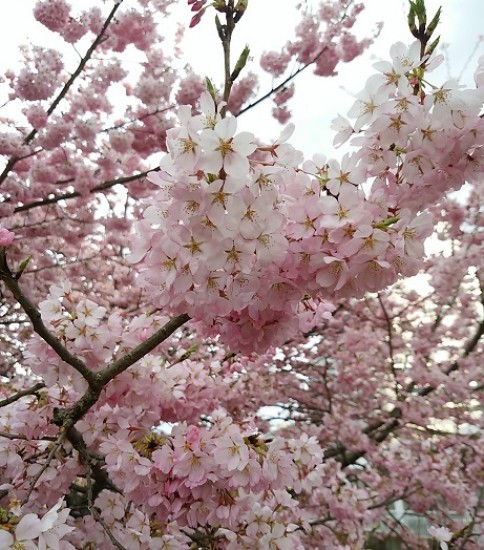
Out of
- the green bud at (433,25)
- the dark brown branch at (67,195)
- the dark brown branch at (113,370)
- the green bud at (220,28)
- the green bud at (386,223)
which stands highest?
the dark brown branch at (67,195)

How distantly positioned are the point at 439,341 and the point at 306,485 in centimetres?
376

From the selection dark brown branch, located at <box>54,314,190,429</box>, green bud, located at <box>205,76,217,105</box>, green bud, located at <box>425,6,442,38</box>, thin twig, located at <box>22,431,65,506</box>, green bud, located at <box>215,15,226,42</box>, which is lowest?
thin twig, located at <box>22,431,65,506</box>

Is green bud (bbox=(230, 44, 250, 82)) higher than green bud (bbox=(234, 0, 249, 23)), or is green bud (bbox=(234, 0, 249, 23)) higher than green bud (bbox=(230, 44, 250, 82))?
green bud (bbox=(234, 0, 249, 23))

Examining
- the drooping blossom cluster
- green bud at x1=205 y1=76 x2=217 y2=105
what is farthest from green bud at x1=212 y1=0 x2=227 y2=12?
Answer: the drooping blossom cluster

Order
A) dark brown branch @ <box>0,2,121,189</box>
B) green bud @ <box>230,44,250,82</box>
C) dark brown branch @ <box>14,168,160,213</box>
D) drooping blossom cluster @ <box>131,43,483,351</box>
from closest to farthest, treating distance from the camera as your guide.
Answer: drooping blossom cluster @ <box>131,43,483,351</box>, green bud @ <box>230,44,250,82</box>, dark brown branch @ <box>0,2,121,189</box>, dark brown branch @ <box>14,168,160,213</box>

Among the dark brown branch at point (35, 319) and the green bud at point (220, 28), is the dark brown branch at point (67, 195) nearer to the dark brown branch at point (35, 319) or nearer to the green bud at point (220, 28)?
the dark brown branch at point (35, 319)

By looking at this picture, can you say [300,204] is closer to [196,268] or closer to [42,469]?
[196,268]

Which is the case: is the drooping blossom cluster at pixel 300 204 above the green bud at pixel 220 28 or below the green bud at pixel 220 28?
below

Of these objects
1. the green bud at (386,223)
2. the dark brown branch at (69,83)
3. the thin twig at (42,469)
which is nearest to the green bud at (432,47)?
the green bud at (386,223)

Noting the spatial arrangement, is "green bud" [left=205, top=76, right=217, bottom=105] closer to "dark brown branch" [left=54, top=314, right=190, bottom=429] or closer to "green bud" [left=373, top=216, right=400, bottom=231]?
"green bud" [left=373, top=216, right=400, bottom=231]

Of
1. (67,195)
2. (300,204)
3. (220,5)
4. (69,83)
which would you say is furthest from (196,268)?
(67,195)

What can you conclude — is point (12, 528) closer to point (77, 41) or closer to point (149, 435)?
point (149, 435)

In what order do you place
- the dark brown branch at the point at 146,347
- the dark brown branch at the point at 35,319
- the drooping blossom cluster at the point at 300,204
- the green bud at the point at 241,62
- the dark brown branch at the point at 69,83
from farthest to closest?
the dark brown branch at the point at 69,83
the dark brown branch at the point at 146,347
the green bud at the point at 241,62
the dark brown branch at the point at 35,319
the drooping blossom cluster at the point at 300,204

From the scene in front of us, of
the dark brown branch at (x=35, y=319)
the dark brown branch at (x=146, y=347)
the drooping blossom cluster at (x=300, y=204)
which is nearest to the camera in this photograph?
the drooping blossom cluster at (x=300, y=204)
